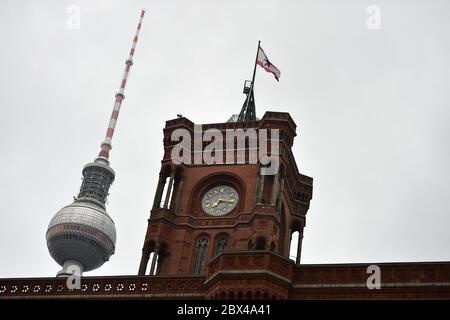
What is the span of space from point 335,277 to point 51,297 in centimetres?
1696

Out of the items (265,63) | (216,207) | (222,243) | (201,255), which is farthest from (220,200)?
(265,63)

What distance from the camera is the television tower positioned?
15425 centimetres

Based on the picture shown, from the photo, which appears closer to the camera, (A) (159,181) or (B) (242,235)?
(B) (242,235)

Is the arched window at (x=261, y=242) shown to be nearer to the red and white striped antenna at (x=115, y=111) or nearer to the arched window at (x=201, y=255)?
the arched window at (x=201, y=255)

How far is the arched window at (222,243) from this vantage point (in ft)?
154

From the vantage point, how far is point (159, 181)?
4978cm

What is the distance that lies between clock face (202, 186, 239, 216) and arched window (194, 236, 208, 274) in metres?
2.09

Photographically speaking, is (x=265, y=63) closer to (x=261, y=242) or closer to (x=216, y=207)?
(x=216, y=207)

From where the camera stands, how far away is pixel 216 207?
4891 cm

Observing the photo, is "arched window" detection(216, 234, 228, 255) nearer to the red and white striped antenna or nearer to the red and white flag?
the red and white flag

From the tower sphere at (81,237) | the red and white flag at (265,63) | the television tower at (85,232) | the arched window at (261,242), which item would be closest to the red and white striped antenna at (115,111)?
the television tower at (85,232)

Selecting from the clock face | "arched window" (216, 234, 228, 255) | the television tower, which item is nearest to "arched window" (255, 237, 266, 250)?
"arched window" (216, 234, 228, 255)
